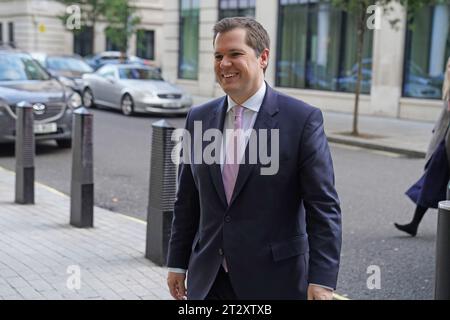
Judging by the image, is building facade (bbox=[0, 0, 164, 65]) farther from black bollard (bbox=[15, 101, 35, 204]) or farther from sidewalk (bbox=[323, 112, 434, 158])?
black bollard (bbox=[15, 101, 35, 204])

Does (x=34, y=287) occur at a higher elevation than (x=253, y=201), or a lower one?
lower

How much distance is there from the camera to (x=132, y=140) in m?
13.7

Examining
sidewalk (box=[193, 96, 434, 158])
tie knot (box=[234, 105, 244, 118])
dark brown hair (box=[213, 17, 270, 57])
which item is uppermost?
dark brown hair (box=[213, 17, 270, 57])

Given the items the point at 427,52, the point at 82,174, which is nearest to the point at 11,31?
the point at 427,52

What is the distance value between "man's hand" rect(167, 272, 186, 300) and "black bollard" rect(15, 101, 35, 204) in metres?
5.10

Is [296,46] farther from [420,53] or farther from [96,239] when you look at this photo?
[96,239]

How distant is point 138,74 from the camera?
64.2 feet

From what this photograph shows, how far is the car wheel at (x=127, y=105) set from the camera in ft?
60.6

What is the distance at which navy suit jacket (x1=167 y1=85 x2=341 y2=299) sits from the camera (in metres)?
2.56

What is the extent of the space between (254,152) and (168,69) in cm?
2622

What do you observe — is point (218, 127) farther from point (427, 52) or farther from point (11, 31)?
point (11, 31)

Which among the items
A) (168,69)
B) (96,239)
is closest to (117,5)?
(168,69)
